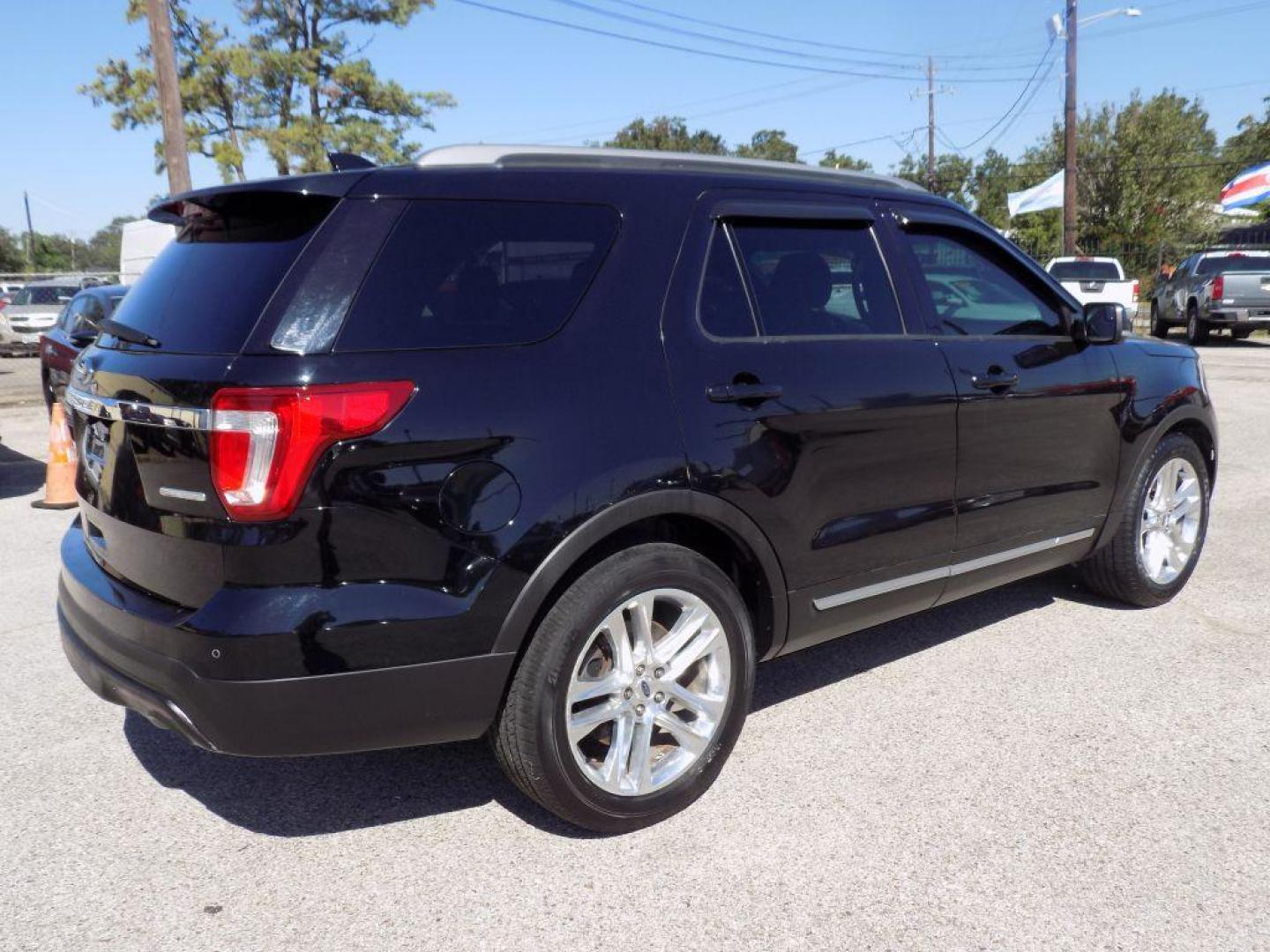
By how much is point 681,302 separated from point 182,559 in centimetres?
152

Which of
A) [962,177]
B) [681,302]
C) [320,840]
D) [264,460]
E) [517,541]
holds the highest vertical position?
[962,177]

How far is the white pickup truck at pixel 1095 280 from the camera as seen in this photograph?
71.9 ft

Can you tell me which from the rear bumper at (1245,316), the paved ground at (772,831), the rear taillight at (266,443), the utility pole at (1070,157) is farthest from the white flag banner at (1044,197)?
the rear taillight at (266,443)

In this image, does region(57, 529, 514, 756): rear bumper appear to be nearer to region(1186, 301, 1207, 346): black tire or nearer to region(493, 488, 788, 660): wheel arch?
region(493, 488, 788, 660): wheel arch

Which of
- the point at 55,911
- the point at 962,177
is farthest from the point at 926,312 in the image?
the point at 962,177

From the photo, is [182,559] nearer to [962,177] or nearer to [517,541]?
[517,541]

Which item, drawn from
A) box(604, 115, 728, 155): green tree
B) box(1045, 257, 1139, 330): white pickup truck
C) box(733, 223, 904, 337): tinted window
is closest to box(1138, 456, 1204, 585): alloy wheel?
box(733, 223, 904, 337): tinted window

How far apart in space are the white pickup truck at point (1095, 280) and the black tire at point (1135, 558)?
58.3 ft

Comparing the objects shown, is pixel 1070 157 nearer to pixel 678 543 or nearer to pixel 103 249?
pixel 678 543

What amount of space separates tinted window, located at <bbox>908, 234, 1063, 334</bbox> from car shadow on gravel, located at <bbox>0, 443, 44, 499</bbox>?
7.32 meters

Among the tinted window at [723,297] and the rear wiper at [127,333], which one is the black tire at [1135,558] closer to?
the tinted window at [723,297]

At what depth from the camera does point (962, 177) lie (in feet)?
242

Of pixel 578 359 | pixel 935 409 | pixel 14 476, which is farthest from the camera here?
pixel 14 476

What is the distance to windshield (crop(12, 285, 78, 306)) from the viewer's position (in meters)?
27.1
